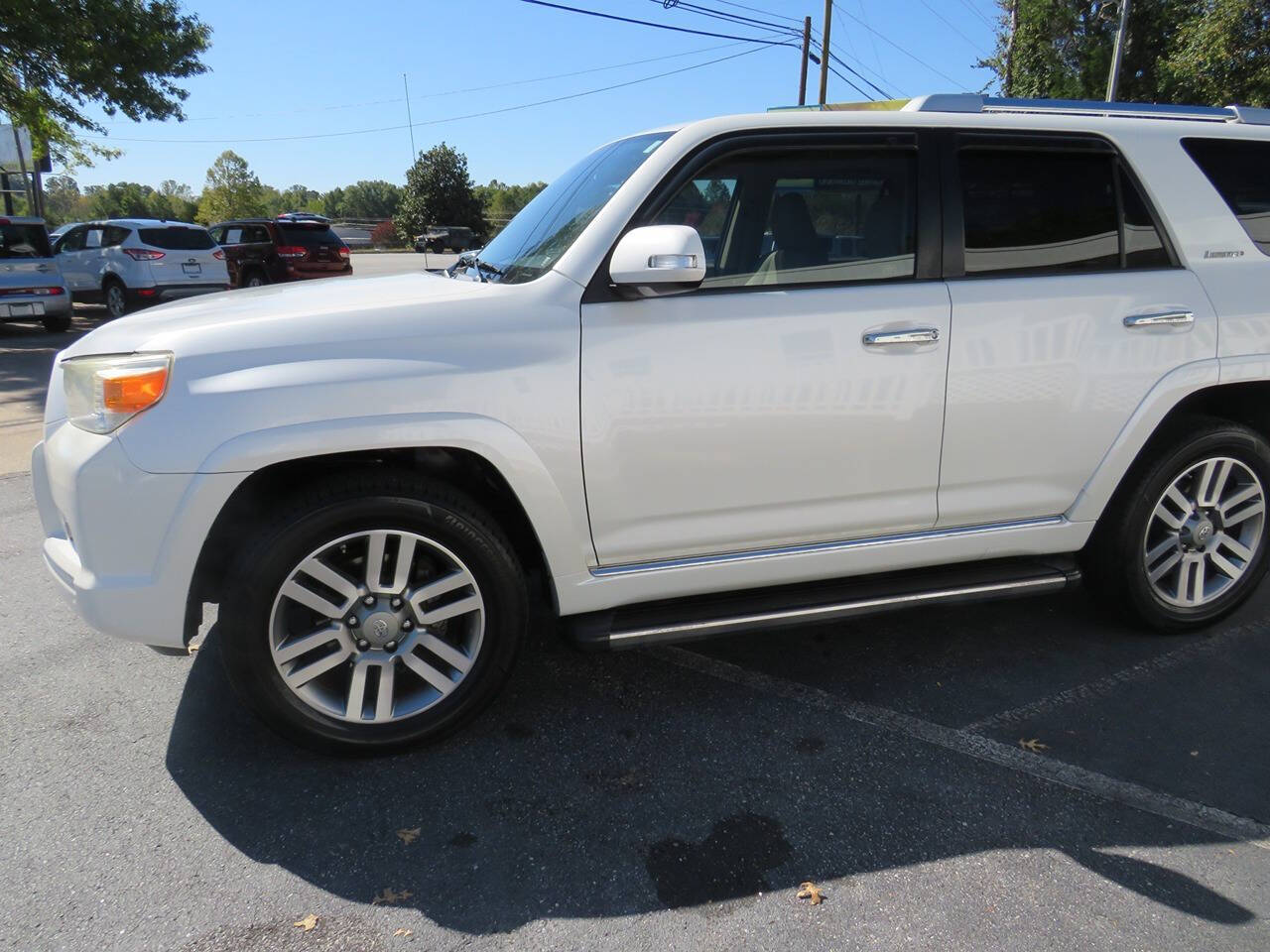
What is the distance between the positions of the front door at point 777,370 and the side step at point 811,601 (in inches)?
Result: 7.5

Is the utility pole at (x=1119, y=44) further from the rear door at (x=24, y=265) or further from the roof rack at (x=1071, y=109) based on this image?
A: the rear door at (x=24, y=265)

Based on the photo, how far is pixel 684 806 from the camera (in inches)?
104

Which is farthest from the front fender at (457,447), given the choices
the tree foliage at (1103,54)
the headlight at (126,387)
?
Answer: the tree foliage at (1103,54)

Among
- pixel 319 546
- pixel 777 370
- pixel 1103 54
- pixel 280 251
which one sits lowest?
Answer: pixel 319 546

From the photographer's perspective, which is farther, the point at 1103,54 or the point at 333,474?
the point at 1103,54

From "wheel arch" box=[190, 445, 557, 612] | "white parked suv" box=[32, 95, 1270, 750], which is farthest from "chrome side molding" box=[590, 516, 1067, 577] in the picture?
"wheel arch" box=[190, 445, 557, 612]

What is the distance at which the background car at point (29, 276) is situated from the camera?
12.8 m

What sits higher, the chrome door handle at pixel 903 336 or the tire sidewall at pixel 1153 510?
the chrome door handle at pixel 903 336

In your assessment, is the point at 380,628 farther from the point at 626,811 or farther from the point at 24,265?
the point at 24,265

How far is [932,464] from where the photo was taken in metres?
3.14

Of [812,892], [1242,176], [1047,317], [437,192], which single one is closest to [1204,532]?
[1047,317]

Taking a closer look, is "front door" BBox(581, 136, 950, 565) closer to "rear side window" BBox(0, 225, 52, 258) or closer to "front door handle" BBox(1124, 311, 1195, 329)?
"front door handle" BBox(1124, 311, 1195, 329)

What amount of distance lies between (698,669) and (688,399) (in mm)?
1187

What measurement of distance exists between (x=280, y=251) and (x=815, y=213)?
1792 centimetres
